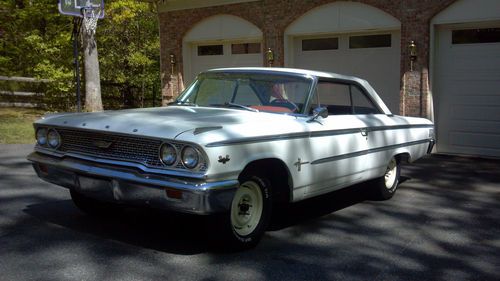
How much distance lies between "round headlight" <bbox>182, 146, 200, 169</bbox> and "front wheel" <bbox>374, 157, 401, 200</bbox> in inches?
130

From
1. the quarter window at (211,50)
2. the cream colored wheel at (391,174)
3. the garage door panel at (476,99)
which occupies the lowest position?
the cream colored wheel at (391,174)

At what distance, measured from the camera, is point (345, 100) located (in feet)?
21.1

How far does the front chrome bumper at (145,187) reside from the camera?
406 centimetres

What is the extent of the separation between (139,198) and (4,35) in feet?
65.3

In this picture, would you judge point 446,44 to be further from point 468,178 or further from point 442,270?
point 442,270

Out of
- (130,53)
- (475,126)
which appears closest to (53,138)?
(475,126)

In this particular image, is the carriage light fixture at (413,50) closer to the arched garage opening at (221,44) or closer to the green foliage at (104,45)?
the arched garage opening at (221,44)

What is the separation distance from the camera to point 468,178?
853 cm

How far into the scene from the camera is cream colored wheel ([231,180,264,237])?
4.62 metres

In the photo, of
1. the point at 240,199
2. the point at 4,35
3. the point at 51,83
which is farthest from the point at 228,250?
the point at 4,35

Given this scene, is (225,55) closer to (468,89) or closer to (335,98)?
(468,89)

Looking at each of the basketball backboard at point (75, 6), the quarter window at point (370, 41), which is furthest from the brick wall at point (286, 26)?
the basketball backboard at point (75, 6)

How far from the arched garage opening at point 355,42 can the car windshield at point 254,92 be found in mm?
6336

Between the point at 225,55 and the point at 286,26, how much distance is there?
223 centimetres
